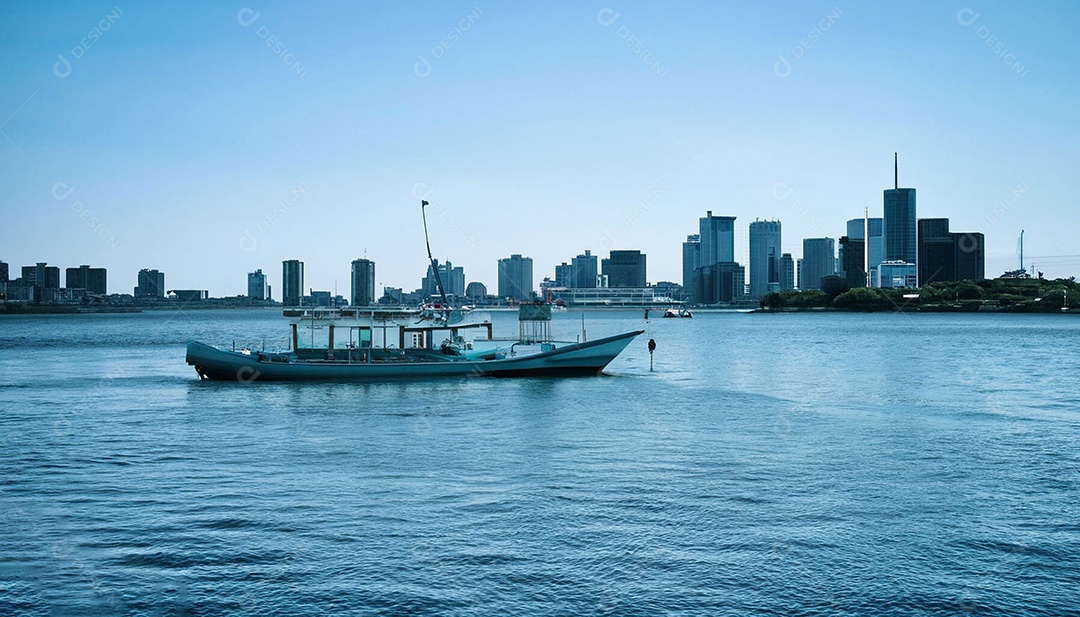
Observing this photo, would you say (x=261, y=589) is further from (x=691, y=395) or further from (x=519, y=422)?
(x=691, y=395)

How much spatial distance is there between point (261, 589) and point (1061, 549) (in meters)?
16.3

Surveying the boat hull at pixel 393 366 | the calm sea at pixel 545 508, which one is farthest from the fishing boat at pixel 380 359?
the calm sea at pixel 545 508

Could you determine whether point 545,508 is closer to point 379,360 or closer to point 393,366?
point 393,366

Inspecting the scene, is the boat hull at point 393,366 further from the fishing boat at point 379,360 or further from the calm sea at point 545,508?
the calm sea at point 545,508

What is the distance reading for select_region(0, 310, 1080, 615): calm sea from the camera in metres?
16.6

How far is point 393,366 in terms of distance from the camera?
204ft

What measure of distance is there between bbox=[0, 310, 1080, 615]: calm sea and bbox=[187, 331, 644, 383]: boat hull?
13126mm

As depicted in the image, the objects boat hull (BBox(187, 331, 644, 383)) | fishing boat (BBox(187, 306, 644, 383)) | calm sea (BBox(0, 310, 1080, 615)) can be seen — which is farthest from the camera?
fishing boat (BBox(187, 306, 644, 383))

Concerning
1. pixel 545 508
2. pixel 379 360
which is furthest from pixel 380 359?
pixel 545 508

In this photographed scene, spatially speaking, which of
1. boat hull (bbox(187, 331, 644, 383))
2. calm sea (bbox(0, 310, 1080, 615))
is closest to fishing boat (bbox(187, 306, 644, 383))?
boat hull (bbox(187, 331, 644, 383))

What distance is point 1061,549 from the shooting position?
19.3 metres

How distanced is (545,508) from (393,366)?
4057cm

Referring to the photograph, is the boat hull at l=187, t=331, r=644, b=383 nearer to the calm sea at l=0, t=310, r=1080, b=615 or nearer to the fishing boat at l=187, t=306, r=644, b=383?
the fishing boat at l=187, t=306, r=644, b=383

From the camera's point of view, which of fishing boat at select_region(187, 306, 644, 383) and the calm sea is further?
fishing boat at select_region(187, 306, 644, 383)
